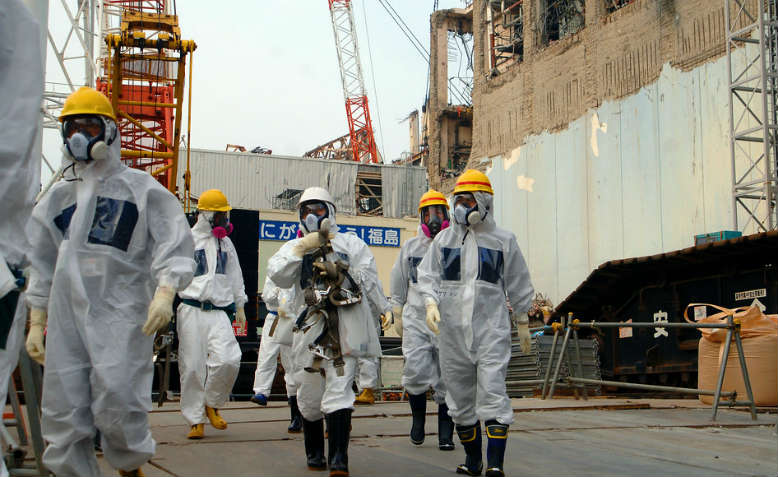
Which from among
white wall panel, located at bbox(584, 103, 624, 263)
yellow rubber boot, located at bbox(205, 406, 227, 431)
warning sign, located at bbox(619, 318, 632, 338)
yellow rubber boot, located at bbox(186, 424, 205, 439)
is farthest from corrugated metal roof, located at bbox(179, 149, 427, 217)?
yellow rubber boot, located at bbox(186, 424, 205, 439)

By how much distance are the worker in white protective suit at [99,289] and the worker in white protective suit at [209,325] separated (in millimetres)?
2687

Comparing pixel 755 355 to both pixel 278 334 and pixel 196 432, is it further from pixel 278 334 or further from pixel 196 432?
pixel 196 432

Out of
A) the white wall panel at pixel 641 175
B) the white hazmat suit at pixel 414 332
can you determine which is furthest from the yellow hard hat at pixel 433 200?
the white wall panel at pixel 641 175

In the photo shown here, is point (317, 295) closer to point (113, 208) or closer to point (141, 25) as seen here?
point (113, 208)

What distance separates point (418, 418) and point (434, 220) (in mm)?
2011

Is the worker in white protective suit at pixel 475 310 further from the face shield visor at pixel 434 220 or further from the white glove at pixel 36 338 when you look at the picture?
the white glove at pixel 36 338

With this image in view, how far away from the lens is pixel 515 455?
246 inches

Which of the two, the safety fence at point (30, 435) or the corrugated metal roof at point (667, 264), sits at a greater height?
the corrugated metal roof at point (667, 264)

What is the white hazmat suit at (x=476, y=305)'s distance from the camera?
5.51 meters

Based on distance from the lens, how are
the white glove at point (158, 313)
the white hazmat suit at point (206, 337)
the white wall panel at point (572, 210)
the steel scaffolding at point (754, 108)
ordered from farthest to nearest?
1. the white wall panel at point (572, 210)
2. the steel scaffolding at point (754, 108)
3. the white hazmat suit at point (206, 337)
4. the white glove at point (158, 313)

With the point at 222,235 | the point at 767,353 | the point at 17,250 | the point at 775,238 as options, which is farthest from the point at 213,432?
the point at 775,238

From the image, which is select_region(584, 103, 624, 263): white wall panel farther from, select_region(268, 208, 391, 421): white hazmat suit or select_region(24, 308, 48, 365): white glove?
select_region(24, 308, 48, 365): white glove

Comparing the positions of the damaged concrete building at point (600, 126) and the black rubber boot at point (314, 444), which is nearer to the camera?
the black rubber boot at point (314, 444)

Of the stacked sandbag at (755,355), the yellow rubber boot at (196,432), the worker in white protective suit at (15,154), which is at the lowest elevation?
the yellow rubber boot at (196,432)
